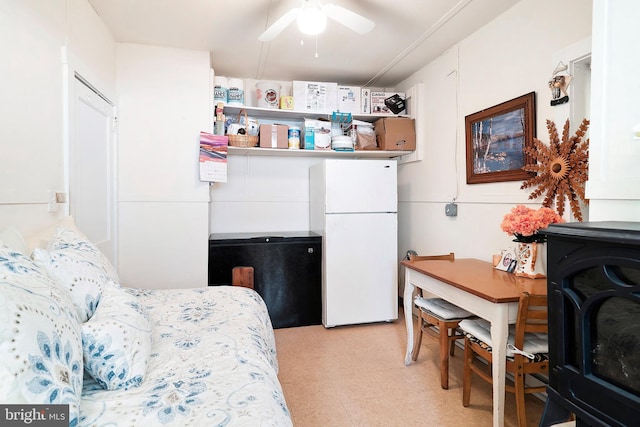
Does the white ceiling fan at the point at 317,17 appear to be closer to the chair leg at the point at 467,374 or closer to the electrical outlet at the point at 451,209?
the electrical outlet at the point at 451,209

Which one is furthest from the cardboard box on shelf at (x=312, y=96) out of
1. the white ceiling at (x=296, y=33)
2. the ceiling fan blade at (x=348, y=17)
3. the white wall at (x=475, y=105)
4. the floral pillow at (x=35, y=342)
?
the floral pillow at (x=35, y=342)

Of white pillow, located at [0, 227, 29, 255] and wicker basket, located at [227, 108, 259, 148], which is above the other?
wicker basket, located at [227, 108, 259, 148]

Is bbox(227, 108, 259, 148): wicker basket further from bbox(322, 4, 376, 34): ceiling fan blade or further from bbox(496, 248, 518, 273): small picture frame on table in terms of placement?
bbox(496, 248, 518, 273): small picture frame on table

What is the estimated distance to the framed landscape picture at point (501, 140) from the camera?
2.17 metres

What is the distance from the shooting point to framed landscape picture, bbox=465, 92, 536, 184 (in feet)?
7.13

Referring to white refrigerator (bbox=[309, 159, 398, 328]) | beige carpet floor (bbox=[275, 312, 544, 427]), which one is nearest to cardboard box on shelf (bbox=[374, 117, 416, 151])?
white refrigerator (bbox=[309, 159, 398, 328])

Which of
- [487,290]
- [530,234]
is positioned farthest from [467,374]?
[530,234]

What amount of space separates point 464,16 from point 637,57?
1583mm

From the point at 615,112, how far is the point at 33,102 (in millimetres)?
2525

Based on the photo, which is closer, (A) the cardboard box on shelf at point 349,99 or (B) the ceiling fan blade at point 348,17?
(B) the ceiling fan blade at point 348,17

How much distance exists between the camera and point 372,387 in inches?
85.2

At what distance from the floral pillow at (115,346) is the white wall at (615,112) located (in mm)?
1704

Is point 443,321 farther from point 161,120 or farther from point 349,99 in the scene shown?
point 161,120

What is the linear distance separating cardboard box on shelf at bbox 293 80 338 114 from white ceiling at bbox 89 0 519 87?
16 centimetres
